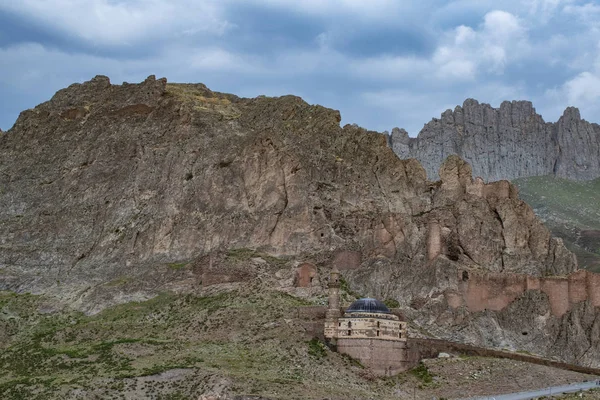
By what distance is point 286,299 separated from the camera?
353 feet

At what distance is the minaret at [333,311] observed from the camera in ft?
331

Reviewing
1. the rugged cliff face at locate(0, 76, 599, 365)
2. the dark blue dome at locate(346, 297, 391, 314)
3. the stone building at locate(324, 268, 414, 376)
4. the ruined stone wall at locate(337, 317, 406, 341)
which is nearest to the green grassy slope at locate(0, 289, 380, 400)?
the stone building at locate(324, 268, 414, 376)

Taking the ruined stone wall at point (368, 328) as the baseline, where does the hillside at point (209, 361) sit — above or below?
below

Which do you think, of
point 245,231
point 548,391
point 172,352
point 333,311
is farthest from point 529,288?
point 172,352

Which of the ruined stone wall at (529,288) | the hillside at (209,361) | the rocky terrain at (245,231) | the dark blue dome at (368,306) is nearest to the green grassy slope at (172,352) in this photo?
the hillside at (209,361)

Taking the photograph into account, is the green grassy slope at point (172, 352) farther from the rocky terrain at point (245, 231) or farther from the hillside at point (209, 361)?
the rocky terrain at point (245, 231)

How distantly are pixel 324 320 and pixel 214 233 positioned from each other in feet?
73.1

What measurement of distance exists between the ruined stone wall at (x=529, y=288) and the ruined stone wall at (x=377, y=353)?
15.6 m

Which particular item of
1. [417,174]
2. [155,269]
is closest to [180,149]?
[155,269]

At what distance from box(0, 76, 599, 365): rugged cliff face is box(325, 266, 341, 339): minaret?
7.54 meters

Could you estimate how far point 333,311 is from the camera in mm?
102250

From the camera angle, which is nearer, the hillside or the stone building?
the hillside

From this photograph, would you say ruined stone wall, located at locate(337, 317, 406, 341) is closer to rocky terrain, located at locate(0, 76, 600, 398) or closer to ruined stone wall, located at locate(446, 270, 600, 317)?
rocky terrain, located at locate(0, 76, 600, 398)

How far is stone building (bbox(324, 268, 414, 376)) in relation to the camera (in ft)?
327
